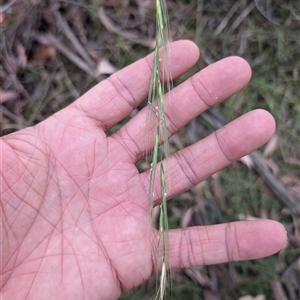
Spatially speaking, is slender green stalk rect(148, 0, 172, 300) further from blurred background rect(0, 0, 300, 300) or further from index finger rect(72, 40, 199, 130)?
blurred background rect(0, 0, 300, 300)

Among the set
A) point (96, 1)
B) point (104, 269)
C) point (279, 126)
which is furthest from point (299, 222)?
point (96, 1)

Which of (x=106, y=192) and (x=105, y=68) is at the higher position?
(x=105, y=68)

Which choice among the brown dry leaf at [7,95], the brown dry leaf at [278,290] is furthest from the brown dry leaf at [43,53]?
the brown dry leaf at [278,290]

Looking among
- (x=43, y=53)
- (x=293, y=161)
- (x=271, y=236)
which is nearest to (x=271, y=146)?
(x=293, y=161)

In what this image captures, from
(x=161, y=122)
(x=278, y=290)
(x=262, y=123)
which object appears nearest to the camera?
(x=161, y=122)

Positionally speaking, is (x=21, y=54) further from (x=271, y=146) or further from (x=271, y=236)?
(x=271, y=236)

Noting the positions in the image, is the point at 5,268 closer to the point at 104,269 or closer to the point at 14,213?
the point at 14,213

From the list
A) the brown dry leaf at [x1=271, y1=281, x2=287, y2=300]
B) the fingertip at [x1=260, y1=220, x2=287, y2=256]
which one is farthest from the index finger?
the brown dry leaf at [x1=271, y1=281, x2=287, y2=300]
